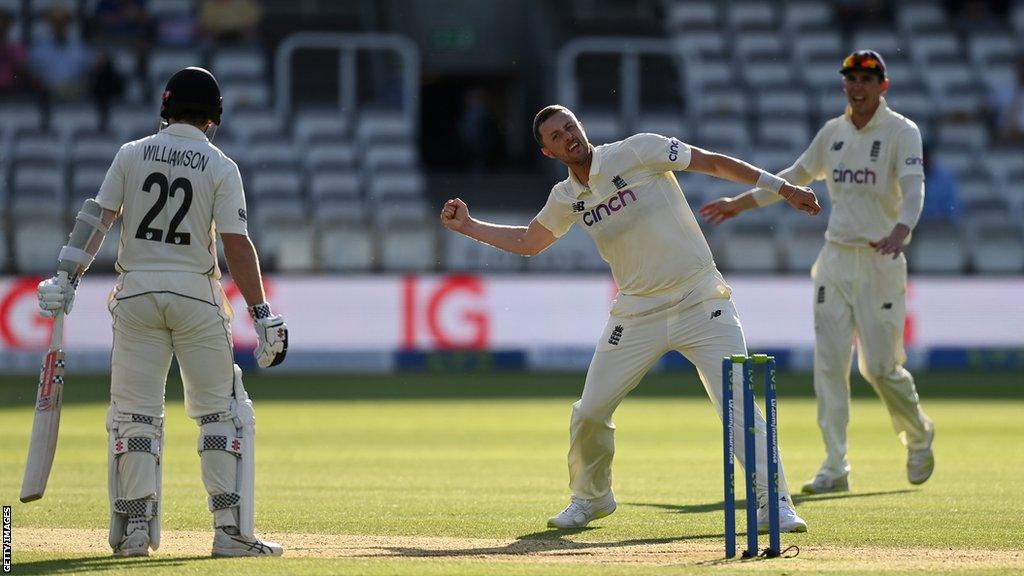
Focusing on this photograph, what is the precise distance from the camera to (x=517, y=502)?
875cm

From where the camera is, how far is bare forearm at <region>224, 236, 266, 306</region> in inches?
267

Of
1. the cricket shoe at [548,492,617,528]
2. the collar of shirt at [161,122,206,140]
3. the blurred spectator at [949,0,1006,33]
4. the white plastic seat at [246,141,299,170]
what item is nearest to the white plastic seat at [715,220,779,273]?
the white plastic seat at [246,141,299,170]

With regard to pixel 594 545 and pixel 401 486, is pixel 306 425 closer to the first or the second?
pixel 401 486

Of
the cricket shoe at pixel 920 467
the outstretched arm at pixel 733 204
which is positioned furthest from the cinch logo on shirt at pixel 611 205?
the cricket shoe at pixel 920 467

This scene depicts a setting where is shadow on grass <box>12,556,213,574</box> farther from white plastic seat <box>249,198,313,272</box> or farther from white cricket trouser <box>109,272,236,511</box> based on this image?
white plastic seat <box>249,198,313,272</box>

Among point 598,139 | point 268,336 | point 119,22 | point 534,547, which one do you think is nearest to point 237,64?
point 119,22

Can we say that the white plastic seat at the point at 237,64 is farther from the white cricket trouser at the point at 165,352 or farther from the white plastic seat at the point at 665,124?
the white cricket trouser at the point at 165,352

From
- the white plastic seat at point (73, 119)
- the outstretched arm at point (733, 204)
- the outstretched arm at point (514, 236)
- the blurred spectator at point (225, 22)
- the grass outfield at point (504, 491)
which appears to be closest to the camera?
the grass outfield at point (504, 491)

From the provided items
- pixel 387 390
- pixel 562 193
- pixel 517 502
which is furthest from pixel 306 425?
pixel 562 193

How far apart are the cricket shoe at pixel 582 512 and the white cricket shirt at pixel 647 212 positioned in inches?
39.5

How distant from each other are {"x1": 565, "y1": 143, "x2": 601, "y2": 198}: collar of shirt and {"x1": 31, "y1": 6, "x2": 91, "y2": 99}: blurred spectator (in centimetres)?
1559

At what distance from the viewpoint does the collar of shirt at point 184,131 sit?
6887 millimetres

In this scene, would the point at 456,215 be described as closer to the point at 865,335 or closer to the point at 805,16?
the point at 865,335

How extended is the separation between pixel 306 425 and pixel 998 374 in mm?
9633
